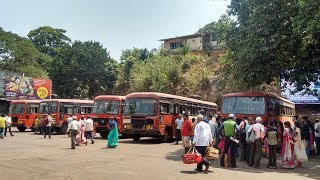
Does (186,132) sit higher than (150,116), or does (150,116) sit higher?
Answer: (150,116)

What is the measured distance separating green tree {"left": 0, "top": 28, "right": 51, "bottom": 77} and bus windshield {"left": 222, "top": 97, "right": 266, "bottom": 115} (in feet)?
131

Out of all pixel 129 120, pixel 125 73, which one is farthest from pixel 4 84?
pixel 129 120

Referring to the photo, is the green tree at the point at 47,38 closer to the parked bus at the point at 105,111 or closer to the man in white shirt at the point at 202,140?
the parked bus at the point at 105,111

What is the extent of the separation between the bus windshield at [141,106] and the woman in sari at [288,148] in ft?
30.3

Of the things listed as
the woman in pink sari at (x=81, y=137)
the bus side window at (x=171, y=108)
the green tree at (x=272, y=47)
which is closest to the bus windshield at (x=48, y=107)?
the woman in pink sari at (x=81, y=137)

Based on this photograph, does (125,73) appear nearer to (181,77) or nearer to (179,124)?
(181,77)

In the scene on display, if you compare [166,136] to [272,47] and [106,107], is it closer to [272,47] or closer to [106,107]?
[106,107]

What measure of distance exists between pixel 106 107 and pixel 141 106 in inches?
184

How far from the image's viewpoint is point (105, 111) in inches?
1035

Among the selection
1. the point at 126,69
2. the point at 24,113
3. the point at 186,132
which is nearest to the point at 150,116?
the point at 186,132

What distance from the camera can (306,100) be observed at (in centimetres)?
3419

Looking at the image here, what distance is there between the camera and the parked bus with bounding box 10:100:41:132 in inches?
1304

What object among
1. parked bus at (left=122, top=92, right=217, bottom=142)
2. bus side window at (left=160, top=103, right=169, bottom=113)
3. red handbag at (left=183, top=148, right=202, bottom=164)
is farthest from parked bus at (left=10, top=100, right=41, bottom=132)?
red handbag at (left=183, top=148, right=202, bottom=164)

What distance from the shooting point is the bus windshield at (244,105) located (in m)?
19.7
